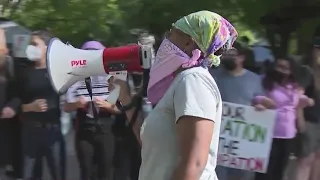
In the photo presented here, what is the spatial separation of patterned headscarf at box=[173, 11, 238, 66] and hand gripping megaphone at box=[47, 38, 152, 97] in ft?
2.17

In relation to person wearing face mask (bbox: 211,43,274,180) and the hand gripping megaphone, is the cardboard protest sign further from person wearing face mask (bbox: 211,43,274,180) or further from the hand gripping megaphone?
the hand gripping megaphone

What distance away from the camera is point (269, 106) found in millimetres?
6254

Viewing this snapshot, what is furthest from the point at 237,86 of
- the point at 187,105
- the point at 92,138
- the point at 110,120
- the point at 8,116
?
the point at 187,105

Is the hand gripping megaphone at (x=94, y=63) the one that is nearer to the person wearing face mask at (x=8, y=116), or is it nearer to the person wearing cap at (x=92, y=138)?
the person wearing cap at (x=92, y=138)

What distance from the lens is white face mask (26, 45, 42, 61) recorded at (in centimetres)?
667

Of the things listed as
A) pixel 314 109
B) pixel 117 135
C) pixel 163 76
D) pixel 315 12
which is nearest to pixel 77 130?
pixel 117 135

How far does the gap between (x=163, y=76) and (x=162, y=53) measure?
9cm

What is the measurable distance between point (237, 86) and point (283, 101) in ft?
1.49

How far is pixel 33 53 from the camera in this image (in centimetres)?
667

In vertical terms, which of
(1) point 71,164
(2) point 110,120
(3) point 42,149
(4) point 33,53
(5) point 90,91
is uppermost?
(5) point 90,91

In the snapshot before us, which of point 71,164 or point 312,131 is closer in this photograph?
point 312,131

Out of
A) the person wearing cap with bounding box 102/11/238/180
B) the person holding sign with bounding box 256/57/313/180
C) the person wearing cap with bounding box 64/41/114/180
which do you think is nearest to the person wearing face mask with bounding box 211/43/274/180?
the person holding sign with bounding box 256/57/313/180

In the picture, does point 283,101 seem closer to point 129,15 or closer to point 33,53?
point 129,15

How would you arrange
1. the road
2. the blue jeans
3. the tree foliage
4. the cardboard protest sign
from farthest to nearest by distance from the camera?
the tree foliage → the road → the blue jeans → the cardboard protest sign
